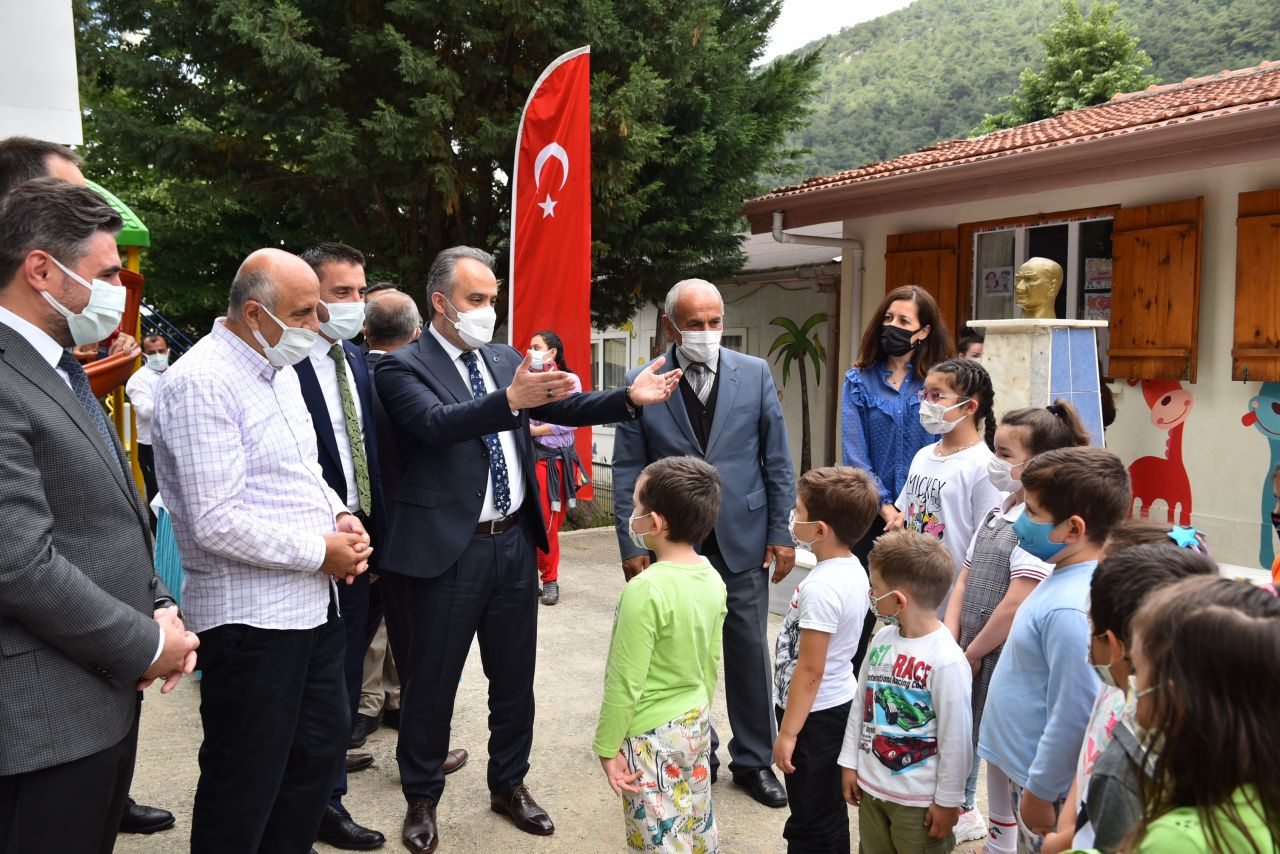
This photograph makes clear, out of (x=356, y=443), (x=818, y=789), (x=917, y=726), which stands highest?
(x=356, y=443)

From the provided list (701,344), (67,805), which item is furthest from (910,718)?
(67,805)

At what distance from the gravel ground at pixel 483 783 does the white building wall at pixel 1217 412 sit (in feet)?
14.8

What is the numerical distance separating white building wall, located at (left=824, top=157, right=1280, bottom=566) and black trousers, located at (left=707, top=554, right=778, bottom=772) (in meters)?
4.87

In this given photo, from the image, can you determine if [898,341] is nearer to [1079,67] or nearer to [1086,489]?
[1086,489]

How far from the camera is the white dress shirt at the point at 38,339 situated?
197 centimetres

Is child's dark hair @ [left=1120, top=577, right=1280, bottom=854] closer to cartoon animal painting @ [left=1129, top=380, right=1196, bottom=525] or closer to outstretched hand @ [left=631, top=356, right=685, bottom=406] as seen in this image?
outstretched hand @ [left=631, top=356, right=685, bottom=406]

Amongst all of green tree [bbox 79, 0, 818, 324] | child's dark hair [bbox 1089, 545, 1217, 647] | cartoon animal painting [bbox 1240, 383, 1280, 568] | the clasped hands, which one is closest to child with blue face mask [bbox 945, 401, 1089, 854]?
child's dark hair [bbox 1089, 545, 1217, 647]

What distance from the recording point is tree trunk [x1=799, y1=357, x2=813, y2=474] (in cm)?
1342

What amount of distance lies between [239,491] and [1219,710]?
2.23m

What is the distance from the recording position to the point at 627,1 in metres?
9.64

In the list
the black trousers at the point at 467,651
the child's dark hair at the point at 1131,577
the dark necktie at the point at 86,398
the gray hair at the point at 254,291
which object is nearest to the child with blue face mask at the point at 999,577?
the child's dark hair at the point at 1131,577

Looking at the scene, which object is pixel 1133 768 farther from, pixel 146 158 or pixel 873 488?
pixel 146 158

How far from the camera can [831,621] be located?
110 inches

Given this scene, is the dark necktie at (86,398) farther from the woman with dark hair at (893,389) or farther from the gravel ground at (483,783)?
the woman with dark hair at (893,389)
